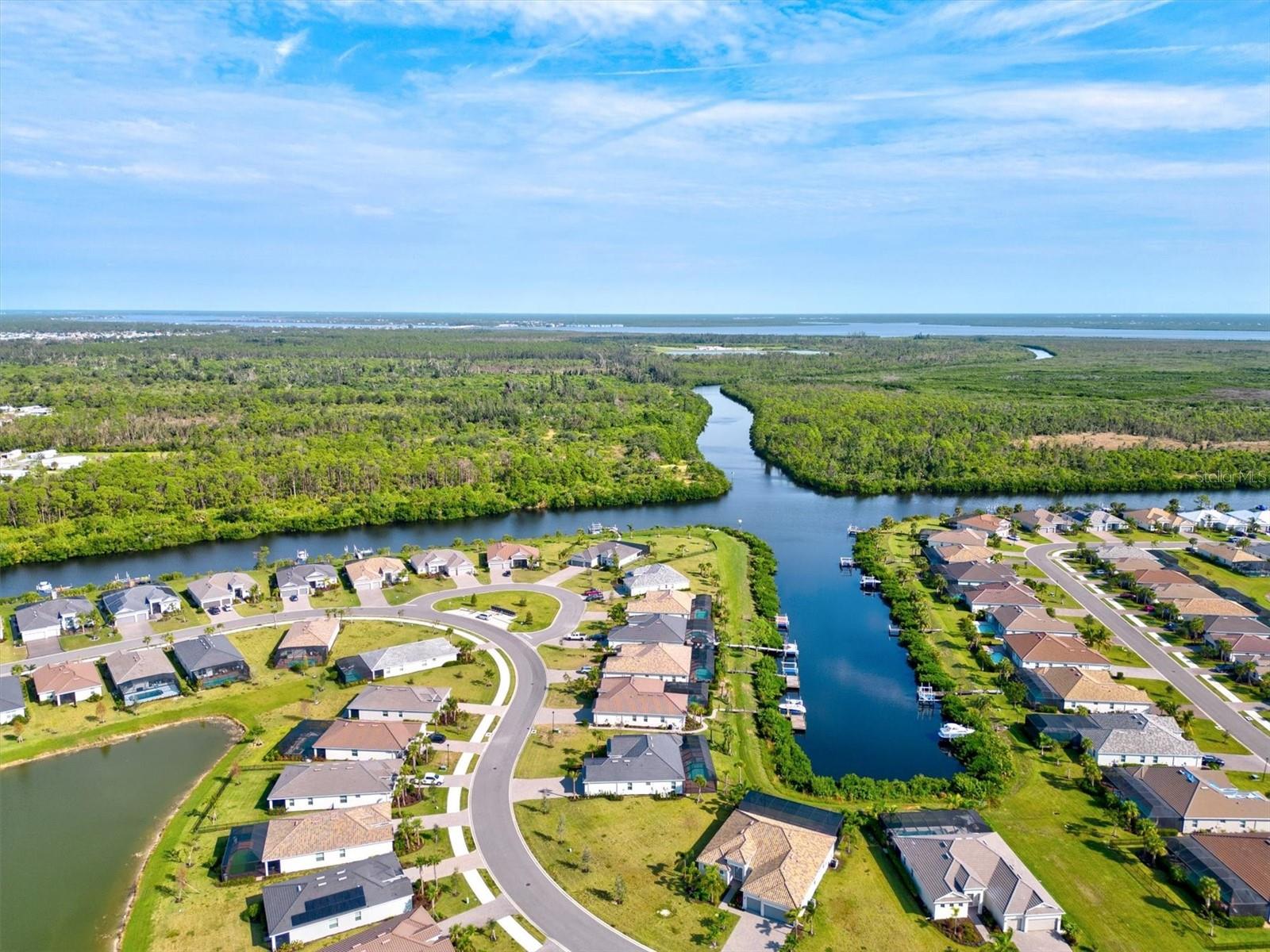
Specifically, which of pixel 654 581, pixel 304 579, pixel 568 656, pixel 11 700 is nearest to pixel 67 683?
pixel 11 700

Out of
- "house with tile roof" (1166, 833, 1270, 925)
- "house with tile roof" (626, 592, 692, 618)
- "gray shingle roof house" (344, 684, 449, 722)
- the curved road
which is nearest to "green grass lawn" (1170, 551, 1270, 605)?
"house with tile roof" (1166, 833, 1270, 925)

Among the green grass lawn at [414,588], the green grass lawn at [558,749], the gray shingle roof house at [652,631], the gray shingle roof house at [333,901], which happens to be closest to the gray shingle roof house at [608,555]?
the green grass lawn at [414,588]

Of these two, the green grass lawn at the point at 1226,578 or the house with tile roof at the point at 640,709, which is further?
the green grass lawn at the point at 1226,578

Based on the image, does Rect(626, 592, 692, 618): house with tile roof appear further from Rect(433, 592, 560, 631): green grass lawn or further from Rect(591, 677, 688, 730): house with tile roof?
Rect(591, 677, 688, 730): house with tile roof

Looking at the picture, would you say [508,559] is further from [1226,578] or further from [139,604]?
[1226,578]

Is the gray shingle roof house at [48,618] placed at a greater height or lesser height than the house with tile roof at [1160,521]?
greater

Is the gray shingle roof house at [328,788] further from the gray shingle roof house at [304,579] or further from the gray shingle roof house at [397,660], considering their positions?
the gray shingle roof house at [304,579]

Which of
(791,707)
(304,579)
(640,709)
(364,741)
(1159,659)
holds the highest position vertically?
(304,579)
